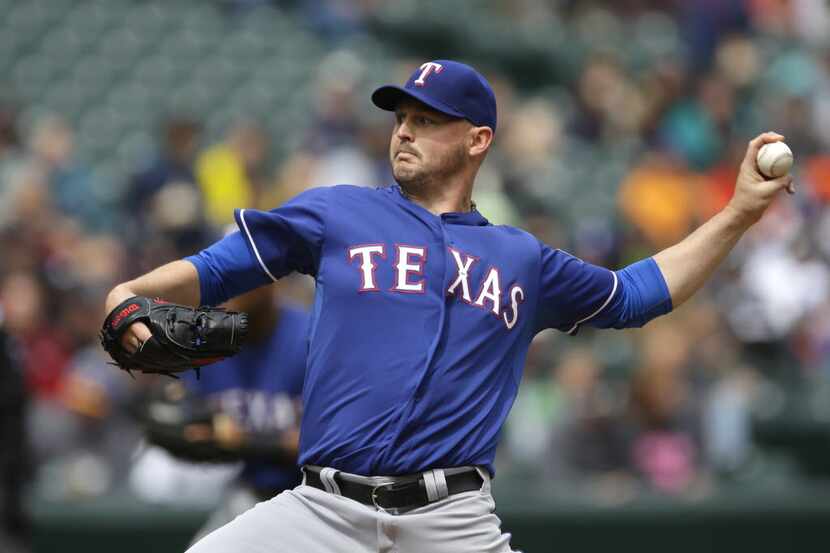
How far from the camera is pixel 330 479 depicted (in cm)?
401

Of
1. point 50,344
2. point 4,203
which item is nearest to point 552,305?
point 50,344

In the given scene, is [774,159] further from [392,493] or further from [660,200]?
[660,200]

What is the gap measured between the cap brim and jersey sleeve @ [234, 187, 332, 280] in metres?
0.37

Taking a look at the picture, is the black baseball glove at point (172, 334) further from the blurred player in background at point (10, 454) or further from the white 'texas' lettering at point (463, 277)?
the blurred player in background at point (10, 454)

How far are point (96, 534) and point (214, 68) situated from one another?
18.9 feet

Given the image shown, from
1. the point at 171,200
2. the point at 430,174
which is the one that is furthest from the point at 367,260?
the point at 171,200

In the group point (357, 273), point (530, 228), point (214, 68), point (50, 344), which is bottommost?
point (357, 273)

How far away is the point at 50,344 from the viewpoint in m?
8.41

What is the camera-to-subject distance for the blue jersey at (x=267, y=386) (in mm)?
5906

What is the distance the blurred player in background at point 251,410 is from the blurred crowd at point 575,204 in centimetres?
90

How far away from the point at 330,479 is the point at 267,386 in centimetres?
206

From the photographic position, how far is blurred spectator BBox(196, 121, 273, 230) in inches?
412

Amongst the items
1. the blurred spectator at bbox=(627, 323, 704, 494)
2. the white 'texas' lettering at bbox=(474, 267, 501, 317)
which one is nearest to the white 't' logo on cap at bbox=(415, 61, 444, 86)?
the white 'texas' lettering at bbox=(474, 267, 501, 317)

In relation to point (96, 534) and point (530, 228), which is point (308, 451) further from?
point (530, 228)
